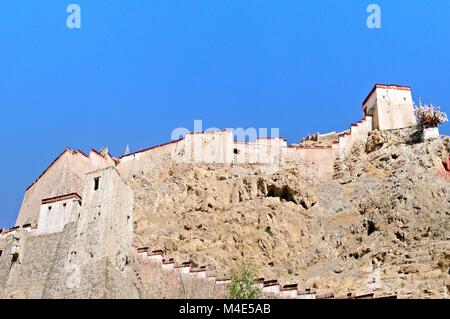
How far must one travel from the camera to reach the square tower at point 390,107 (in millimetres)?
47344

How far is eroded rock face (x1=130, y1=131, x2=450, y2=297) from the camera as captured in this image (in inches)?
1261

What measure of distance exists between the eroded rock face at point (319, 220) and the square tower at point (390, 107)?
3134 mm

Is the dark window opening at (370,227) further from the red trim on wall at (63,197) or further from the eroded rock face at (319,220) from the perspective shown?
the red trim on wall at (63,197)

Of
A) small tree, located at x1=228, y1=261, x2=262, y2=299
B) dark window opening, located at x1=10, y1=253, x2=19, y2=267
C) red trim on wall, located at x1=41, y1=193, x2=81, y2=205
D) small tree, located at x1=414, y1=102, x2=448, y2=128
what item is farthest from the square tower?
dark window opening, located at x1=10, y1=253, x2=19, y2=267

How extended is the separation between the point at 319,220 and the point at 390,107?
13040 mm

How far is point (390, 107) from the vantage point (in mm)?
48125

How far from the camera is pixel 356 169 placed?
43.7 meters

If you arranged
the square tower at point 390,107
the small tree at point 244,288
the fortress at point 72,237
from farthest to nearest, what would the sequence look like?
the square tower at point 390,107 < the fortress at point 72,237 < the small tree at point 244,288

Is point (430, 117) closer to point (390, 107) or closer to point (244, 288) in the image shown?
point (390, 107)

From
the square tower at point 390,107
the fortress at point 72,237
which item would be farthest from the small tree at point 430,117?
the fortress at point 72,237

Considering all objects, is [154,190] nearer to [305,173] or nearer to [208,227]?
[208,227]

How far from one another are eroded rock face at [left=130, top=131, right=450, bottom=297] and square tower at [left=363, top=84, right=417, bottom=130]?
313 centimetres

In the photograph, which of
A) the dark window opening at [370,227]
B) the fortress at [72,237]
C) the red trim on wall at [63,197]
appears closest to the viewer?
the fortress at [72,237]

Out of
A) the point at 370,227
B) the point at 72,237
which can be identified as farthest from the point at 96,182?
the point at 370,227
